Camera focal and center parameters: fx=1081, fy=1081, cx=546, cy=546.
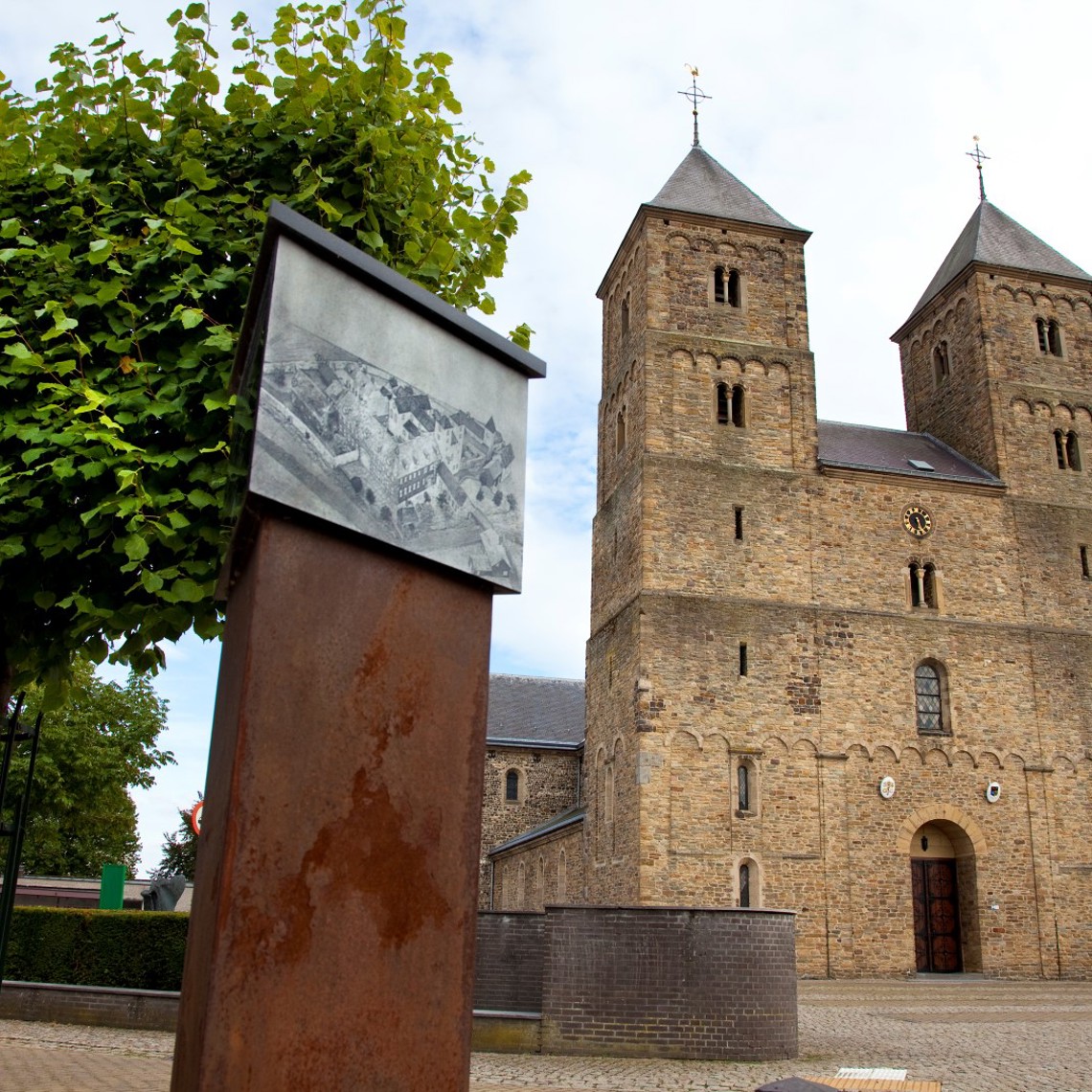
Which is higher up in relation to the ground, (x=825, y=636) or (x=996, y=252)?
(x=996, y=252)

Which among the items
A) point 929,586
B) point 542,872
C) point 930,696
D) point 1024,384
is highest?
point 1024,384

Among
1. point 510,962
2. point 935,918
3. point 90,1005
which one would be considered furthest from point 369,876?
point 935,918

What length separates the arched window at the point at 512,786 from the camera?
40406 mm

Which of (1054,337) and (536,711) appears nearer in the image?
(1054,337)

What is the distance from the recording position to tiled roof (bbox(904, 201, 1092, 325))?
3172 cm

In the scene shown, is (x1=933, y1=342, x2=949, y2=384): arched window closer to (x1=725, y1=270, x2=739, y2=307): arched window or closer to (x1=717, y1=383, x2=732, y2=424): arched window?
(x1=725, y1=270, x2=739, y2=307): arched window

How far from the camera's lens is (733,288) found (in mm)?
29859

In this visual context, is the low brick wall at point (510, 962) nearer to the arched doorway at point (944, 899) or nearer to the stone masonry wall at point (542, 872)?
the stone masonry wall at point (542, 872)

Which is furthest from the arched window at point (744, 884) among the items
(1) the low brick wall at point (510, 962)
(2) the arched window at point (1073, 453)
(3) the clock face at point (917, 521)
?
(2) the arched window at point (1073, 453)

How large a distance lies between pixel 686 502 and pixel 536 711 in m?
18.9

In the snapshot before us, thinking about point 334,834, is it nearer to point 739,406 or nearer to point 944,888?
point 944,888

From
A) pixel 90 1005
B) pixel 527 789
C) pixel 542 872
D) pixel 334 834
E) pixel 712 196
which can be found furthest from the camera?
pixel 527 789

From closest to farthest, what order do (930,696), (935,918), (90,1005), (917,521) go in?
(90,1005), (935,918), (930,696), (917,521)

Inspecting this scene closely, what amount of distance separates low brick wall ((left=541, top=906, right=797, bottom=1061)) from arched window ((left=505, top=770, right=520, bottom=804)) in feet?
96.1
